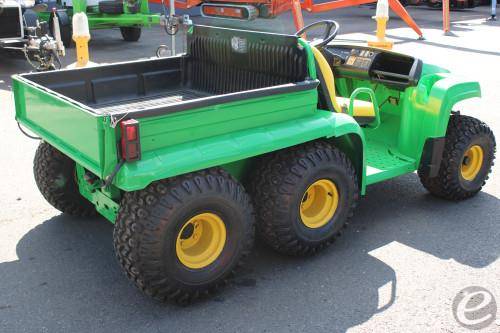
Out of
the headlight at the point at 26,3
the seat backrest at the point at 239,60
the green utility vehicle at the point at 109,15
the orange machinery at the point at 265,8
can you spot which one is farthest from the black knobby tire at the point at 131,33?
the seat backrest at the point at 239,60

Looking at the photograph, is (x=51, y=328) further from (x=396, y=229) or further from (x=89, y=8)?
(x=89, y=8)

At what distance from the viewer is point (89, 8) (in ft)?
37.8

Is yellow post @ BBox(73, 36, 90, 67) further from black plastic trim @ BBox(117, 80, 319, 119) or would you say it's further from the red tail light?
the red tail light

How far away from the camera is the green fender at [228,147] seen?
2.83m

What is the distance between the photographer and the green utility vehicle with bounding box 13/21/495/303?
294 centimetres

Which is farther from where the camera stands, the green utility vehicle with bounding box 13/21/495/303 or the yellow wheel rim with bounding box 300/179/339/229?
the yellow wheel rim with bounding box 300/179/339/229

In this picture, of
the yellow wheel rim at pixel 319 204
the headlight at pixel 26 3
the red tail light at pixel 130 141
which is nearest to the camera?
the red tail light at pixel 130 141

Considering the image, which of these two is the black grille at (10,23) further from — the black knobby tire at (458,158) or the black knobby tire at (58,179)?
the black knobby tire at (458,158)

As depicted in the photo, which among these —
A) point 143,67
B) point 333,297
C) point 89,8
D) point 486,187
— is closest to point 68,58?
point 89,8

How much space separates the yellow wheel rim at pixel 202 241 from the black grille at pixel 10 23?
702cm

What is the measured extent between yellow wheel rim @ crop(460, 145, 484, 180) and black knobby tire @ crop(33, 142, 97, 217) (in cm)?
279

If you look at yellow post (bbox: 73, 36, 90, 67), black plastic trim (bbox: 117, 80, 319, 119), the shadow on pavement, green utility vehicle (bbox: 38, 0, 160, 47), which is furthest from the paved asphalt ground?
green utility vehicle (bbox: 38, 0, 160, 47)

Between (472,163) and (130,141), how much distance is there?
2.90 metres

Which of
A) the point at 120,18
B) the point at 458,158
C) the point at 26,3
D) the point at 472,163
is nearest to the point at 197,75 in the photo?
the point at 458,158
